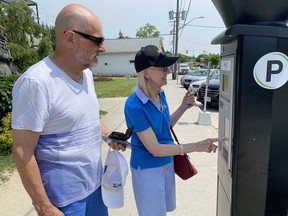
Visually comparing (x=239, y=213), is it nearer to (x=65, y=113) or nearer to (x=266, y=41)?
(x=266, y=41)

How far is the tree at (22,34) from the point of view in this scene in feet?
49.9

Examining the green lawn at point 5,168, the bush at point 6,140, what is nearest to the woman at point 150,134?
the green lawn at point 5,168

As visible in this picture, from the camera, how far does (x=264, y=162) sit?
1636mm

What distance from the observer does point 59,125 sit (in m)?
1.57

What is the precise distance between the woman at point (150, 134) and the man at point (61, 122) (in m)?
0.32

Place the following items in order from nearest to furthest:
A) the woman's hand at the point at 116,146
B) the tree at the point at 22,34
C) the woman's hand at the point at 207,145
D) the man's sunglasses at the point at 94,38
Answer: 1. the man's sunglasses at the point at 94,38
2. the woman's hand at the point at 207,145
3. the woman's hand at the point at 116,146
4. the tree at the point at 22,34

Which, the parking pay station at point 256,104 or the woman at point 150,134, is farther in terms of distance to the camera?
the woman at point 150,134

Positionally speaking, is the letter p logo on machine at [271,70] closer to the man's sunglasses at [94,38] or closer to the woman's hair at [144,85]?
the woman's hair at [144,85]

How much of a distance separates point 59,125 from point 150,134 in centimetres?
60

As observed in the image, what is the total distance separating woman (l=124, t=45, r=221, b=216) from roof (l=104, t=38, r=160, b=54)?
4027 centimetres

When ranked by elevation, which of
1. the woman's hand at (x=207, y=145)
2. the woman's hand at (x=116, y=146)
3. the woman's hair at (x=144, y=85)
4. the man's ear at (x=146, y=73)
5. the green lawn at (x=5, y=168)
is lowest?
the green lawn at (x=5, y=168)

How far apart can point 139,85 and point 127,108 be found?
0.64 ft

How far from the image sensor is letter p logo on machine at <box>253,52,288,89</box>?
1520 millimetres

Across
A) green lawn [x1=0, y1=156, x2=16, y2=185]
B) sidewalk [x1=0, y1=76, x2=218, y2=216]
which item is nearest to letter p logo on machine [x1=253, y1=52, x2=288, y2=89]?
sidewalk [x1=0, y1=76, x2=218, y2=216]
